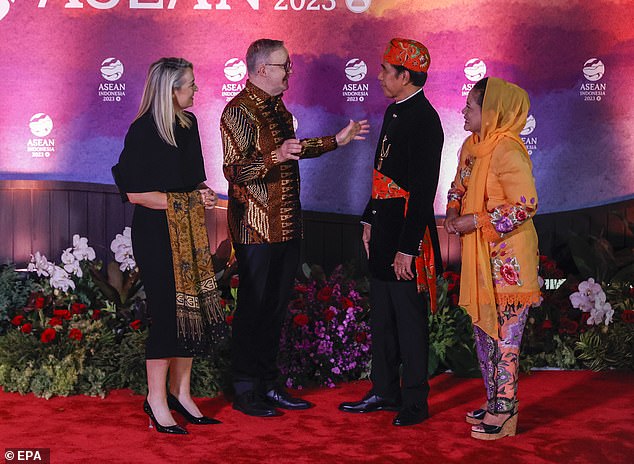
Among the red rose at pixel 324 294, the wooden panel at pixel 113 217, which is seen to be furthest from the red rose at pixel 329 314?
the wooden panel at pixel 113 217

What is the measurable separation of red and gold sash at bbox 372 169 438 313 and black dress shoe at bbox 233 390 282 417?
3.07 feet

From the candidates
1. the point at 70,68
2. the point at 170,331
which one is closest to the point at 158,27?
the point at 70,68

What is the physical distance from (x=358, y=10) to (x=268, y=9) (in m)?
0.58

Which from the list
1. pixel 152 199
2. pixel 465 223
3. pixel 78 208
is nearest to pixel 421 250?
pixel 465 223

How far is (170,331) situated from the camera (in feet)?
13.5

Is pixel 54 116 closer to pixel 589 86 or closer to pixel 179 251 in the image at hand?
pixel 179 251

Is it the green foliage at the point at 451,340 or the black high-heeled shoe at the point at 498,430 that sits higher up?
the green foliage at the point at 451,340

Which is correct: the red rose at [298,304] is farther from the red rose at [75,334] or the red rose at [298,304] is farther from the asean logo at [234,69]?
the asean logo at [234,69]

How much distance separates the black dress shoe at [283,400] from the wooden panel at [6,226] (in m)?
2.30

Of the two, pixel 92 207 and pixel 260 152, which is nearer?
pixel 260 152

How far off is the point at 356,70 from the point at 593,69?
1.55m

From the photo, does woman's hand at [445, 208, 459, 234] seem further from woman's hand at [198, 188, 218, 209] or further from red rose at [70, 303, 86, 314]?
red rose at [70, 303, 86, 314]

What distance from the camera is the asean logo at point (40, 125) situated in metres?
5.96

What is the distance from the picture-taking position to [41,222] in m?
6.02
